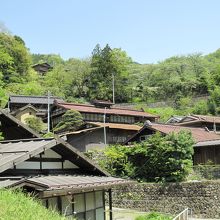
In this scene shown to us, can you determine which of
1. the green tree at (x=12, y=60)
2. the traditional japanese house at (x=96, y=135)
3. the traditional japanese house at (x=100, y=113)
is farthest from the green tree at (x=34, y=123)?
the green tree at (x=12, y=60)

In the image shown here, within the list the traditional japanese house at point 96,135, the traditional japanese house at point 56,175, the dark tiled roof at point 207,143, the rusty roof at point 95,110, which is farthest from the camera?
the rusty roof at point 95,110

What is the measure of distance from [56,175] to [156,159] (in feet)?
51.4

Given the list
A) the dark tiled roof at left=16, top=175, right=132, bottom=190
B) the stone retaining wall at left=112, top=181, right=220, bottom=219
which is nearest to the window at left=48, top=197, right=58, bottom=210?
the dark tiled roof at left=16, top=175, right=132, bottom=190

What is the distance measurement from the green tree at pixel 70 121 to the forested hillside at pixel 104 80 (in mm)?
20523

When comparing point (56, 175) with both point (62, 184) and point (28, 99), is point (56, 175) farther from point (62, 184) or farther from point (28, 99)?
point (28, 99)

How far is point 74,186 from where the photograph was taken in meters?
11.2

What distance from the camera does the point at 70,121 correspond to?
43.5m

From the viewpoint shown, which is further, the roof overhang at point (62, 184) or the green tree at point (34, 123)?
the green tree at point (34, 123)

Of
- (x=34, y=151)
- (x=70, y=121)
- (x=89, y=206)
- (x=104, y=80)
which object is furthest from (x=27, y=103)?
(x=34, y=151)

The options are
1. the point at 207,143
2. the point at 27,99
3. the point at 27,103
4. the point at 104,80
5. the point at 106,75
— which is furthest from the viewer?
the point at 106,75

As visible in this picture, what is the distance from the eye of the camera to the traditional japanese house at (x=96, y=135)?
3888 cm

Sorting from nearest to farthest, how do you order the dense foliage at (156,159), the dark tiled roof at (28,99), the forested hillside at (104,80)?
the dense foliage at (156,159), the dark tiled roof at (28,99), the forested hillside at (104,80)

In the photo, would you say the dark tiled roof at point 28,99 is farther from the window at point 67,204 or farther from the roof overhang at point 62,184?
the window at point 67,204

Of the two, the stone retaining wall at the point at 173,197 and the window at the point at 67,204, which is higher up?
the window at the point at 67,204
